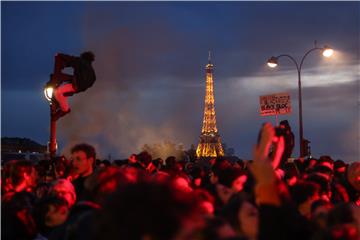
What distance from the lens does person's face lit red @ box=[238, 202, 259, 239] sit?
11.6ft

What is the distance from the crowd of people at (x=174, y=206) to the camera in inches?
84.6

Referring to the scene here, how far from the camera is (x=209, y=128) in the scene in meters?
86.1

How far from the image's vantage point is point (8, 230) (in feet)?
15.5

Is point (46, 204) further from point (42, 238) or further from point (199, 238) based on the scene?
point (199, 238)

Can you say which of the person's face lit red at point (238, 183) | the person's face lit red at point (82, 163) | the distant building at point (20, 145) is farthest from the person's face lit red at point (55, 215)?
→ the distant building at point (20, 145)

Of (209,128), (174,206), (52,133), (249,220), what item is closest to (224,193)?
(249,220)

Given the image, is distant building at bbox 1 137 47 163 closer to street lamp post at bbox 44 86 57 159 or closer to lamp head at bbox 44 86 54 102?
street lamp post at bbox 44 86 57 159

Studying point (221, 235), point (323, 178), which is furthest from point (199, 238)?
point (323, 178)

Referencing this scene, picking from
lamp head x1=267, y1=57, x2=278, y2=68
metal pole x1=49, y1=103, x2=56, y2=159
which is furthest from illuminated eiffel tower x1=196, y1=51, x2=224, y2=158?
metal pole x1=49, y1=103, x2=56, y2=159

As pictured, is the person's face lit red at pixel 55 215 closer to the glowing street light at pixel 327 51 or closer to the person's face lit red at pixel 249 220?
the person's face lit red at pixel 249 220

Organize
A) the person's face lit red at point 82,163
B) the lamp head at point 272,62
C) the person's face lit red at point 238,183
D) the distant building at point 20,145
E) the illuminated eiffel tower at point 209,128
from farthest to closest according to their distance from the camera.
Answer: the illuminated eiffel tower at point 209,128 < the lamp head at point 272,62 < the distant building at point 20,145 < the person's face lit red at point 82,163 < the person's face lit red at point 238,183

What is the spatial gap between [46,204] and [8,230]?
0.44m

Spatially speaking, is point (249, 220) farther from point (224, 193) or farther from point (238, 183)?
point (238, 183)

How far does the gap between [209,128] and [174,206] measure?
276 feet
